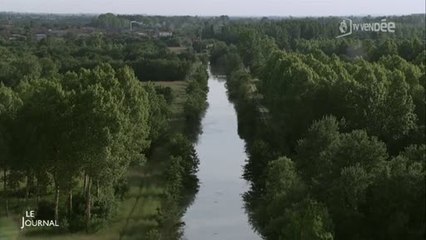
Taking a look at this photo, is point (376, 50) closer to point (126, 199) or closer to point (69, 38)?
point (126, 199)

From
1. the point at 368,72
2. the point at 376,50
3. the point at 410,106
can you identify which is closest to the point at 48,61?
the point at 376,50

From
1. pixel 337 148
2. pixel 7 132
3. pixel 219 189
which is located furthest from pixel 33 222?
pixel 337 148

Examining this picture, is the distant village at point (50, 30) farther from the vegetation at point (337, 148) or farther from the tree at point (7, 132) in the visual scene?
the tree at point (7, 132)

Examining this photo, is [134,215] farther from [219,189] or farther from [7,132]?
[219,189]

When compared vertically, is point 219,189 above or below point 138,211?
below

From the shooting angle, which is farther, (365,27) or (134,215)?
(365,27)

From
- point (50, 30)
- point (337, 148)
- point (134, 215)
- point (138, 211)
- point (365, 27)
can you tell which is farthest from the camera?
point (50, 30)

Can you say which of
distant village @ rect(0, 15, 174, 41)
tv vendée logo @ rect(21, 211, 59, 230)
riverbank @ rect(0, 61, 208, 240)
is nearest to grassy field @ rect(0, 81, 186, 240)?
riverbank @ rect(0, 61, 208, 240)

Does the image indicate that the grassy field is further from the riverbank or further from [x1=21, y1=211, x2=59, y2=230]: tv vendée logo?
[x1=21, y1=211, x2=59, y2=230]: tv vendée logo
